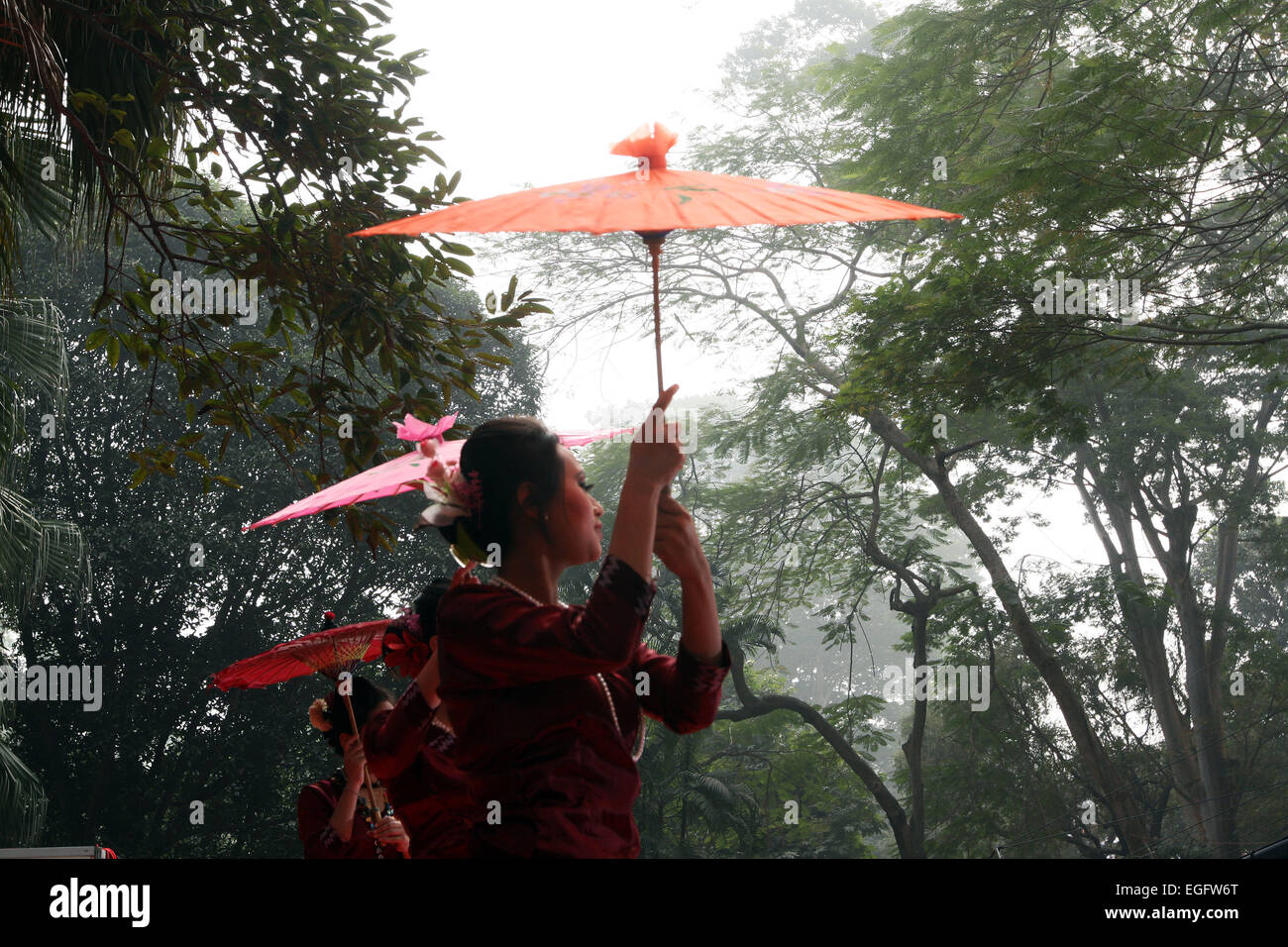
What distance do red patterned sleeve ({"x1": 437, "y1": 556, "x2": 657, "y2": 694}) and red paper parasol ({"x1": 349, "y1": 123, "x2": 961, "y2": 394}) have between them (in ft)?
1.43

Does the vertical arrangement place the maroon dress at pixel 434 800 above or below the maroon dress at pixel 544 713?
below

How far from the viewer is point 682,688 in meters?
2.09

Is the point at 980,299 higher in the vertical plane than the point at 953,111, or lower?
lower

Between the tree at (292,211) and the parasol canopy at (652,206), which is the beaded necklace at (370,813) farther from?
the parasol canopy at (652,206)

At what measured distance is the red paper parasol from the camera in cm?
189

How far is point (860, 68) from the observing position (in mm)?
12141

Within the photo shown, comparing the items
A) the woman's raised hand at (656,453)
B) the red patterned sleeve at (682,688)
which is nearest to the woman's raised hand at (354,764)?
the red patterned sleeve at (682,688)

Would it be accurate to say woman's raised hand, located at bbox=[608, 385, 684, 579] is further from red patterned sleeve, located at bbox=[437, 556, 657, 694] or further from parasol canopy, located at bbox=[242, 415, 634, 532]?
parasol canopy, located at bbox=[242, 415, 634, 532]

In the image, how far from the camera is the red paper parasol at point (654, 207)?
1.89 meters

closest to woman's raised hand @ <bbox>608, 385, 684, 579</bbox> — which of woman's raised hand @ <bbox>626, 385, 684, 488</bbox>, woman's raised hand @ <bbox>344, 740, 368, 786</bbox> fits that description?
woman's raised hand @ <bbox>626, 385, 684, 488</bbox>

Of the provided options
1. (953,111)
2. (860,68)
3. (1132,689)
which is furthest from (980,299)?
(1132,689)
